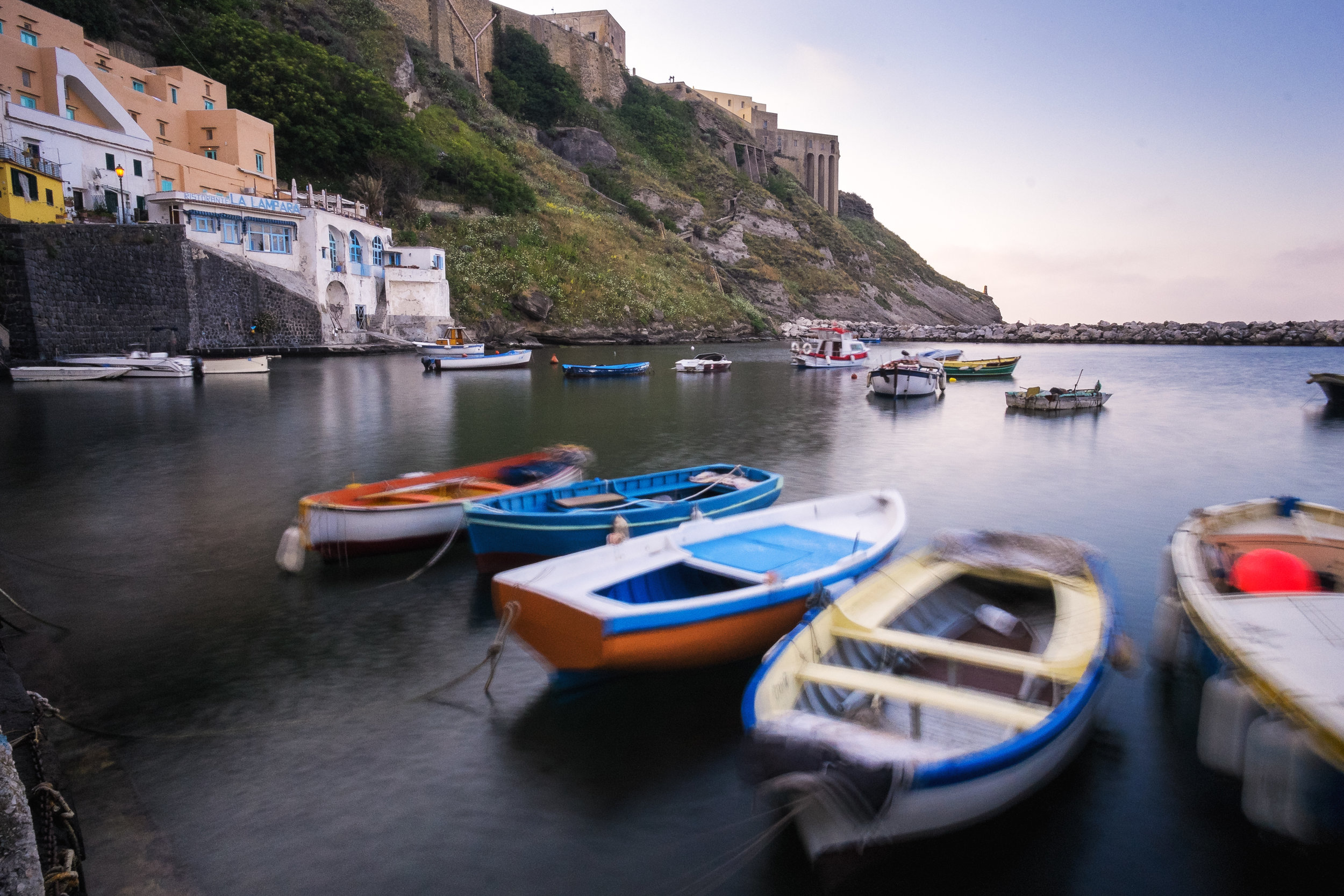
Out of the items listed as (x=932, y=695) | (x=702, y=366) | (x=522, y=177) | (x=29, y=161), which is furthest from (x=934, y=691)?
(x=522, y=177)

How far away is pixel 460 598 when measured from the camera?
32.1 feet

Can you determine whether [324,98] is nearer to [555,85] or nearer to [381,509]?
[555,85]

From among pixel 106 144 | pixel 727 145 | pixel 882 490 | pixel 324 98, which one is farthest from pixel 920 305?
pixel 882 490

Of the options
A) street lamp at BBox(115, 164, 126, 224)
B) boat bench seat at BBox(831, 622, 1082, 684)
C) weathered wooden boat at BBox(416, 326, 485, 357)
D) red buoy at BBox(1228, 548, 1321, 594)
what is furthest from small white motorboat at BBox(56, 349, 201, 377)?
red buoy at BBox(1228, 548, 1321, 594)

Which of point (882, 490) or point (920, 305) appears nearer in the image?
point (882, 490)

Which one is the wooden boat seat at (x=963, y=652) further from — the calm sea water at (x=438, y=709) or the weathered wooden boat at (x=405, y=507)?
the weathered wooden boat at (x=405, y=507)

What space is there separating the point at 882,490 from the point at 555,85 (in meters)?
96.6

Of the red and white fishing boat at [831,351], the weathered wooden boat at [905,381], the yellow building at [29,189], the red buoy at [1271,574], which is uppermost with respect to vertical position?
the yellow building at [29,189]

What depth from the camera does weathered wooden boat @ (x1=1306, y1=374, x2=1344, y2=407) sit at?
31469mm

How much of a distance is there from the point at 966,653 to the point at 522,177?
73.7 m

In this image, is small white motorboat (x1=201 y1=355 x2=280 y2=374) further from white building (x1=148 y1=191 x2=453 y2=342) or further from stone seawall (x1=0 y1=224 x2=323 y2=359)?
white building (x1=148 y1=191 x2=453 y2=342)

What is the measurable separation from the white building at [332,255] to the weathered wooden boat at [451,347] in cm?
93

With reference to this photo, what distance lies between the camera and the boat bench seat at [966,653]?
17.5 ft

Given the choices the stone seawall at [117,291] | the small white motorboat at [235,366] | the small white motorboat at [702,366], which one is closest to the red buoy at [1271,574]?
the small white motorboat at [702,366]
